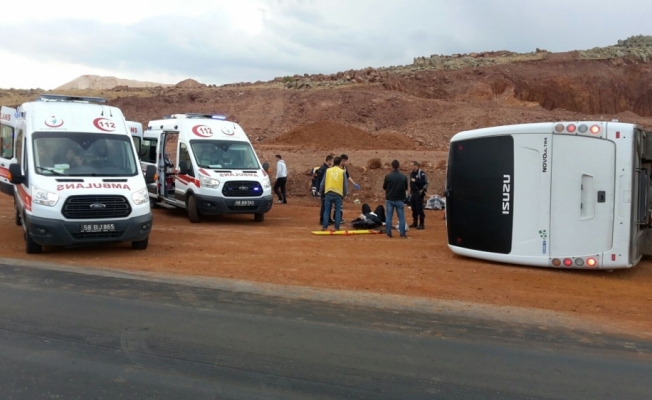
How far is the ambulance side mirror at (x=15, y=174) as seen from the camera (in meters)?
11.7

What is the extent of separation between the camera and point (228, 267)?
11.0m

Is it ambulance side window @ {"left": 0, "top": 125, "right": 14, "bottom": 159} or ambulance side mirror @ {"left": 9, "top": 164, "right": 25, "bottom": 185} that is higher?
ambulance side window @ {"left": 0, "top": 125, "right": 14, "bottom": 159}

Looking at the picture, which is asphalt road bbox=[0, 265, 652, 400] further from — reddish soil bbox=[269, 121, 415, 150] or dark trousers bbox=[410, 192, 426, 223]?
reddish soil bbox=[269, 121, 415, 150]

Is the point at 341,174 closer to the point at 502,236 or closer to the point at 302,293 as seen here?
the point at 502,236

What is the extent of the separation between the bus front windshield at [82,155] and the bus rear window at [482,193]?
6.13 meters

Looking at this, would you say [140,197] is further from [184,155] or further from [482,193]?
[482,193]

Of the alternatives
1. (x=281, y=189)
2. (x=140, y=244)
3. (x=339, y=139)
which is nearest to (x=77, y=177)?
(x=140, y=244)

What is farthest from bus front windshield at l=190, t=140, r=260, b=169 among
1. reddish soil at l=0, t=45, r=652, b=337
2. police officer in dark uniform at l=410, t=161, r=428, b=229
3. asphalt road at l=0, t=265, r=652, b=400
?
asphalt road at l=0, t=265, r=652, b=400

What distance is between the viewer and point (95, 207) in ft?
37.3

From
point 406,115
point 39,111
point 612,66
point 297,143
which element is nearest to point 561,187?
point 39,111

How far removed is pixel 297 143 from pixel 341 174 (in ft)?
75.5

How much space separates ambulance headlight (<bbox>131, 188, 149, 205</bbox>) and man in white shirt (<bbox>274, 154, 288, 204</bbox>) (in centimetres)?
991

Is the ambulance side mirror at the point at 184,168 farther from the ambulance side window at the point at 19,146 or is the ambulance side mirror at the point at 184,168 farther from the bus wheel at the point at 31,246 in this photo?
the bus wheel at the point at 31,246

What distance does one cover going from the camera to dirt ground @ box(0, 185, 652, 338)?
9.16 metres
